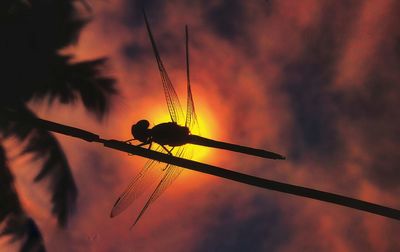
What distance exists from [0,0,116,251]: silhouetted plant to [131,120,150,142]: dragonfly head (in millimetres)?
517

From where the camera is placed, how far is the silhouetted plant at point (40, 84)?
4.97m

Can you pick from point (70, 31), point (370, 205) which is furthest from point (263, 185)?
point (70, 31)

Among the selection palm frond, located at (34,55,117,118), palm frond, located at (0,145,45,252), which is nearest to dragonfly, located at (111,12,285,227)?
palm frond, located at (34,55,117,118)

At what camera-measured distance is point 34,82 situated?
16.9 ft

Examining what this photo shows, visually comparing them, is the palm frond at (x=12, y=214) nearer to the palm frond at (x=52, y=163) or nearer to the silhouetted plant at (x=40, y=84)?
the silhouetted plant at (x=40, y=84)

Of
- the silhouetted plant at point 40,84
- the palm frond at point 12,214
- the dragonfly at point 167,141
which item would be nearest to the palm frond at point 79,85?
the silhouetted plant at point 40,84

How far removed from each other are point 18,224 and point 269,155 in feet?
12.5

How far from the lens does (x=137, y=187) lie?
169 inches

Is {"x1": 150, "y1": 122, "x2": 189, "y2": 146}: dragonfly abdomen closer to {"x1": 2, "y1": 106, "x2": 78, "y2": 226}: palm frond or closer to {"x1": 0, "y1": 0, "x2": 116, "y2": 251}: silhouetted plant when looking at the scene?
{"x1": 0, "y1": 0, "x2": 116, "y2": 251}: silhouetted plant

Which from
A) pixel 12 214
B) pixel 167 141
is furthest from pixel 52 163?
pixel 167 141

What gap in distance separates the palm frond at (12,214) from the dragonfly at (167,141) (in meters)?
1.85

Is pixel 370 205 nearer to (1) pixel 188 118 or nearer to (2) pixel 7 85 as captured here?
(1) pixel 188 118

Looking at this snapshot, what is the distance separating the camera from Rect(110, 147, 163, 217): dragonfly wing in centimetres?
410

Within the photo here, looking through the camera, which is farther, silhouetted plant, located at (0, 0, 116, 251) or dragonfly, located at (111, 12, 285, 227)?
silhouetted plant, located at (0, 0, 116, 251)
